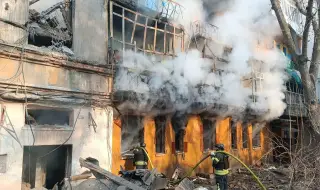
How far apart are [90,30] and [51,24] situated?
1.25 meters

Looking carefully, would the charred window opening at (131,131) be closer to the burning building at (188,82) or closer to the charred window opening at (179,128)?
the burning building at (188,82)

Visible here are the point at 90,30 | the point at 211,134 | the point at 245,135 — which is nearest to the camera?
the point at 90,30

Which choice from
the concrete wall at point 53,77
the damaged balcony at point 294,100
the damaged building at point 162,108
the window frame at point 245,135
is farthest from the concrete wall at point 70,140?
the damaged balcony at point 294,100

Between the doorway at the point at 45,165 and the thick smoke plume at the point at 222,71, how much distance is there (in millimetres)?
2897

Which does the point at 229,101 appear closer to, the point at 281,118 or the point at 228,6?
the point at 228,6

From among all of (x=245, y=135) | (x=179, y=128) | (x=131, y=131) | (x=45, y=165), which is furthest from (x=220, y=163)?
(x=245, y=135)

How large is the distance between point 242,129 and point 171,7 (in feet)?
28.3

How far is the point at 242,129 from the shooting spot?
1808cm

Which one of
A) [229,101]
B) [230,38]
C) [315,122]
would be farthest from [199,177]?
[230,38]

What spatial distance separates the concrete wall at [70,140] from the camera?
7.93 m

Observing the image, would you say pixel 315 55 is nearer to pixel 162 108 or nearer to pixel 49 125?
pixel 162 108

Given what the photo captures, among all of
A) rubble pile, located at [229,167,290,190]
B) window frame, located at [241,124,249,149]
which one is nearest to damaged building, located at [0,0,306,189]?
rubble pile, located at [229,167,290,190]

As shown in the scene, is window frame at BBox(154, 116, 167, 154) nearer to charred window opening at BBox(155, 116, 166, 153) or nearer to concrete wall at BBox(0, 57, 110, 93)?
charred window opening at BBox(155, 116, 166, 153)

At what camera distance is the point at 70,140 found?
930cm
